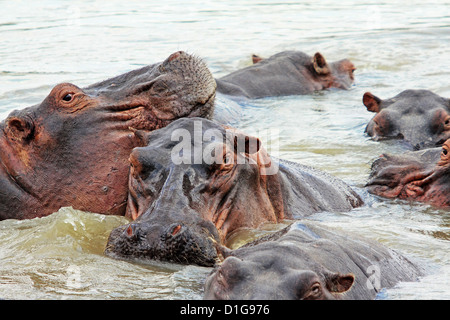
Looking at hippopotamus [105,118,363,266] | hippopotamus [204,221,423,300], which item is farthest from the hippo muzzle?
hippopotamus [204,221,423,300]

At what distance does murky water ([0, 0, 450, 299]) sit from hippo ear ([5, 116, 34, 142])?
2.02 ft

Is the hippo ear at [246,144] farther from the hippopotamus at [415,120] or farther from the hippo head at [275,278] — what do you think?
the hippopotamus at [415,120]

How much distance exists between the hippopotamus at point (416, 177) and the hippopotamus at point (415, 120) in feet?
4.79

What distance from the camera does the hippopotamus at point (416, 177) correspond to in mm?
7203

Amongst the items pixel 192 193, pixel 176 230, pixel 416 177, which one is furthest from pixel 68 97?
pixel 416 177

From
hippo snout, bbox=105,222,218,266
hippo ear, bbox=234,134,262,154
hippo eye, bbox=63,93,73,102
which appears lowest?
hippo snout, bbox=105,222,218,266

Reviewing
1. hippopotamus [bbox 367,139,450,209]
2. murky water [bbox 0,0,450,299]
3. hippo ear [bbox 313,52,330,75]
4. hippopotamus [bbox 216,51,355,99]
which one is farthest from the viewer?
hippo ear [bbox 313,52,330,75]

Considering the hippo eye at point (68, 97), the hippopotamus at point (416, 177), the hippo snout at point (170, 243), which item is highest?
the hippo eye at point (68, 97)

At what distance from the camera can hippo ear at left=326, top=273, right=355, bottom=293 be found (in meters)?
3.71

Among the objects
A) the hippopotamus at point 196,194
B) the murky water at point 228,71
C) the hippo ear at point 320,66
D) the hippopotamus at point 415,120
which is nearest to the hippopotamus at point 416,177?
the murky water at point 228,71

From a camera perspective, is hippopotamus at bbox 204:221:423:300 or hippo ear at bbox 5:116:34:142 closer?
hippopotamus at bbox 204:221:423:300

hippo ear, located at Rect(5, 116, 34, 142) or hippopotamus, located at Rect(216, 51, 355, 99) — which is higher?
hippo ear, located at Rect(5, 116, 34, 142)

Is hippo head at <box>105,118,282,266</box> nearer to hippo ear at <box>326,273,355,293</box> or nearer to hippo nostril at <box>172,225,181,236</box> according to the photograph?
hippo nostril at <box>172,225,181,236</box>
